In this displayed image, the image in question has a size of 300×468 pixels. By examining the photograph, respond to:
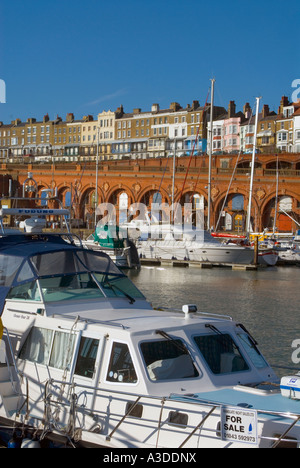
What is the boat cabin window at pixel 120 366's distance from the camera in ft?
28.8

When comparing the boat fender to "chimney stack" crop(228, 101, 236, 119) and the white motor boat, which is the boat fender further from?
"chimney stack" crop(228, 101, 236, 119)

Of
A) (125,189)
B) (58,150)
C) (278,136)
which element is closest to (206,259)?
(125,189)

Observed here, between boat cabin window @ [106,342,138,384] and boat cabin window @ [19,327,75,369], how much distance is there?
77cm

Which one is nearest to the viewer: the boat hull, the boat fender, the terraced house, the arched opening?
the boat fender

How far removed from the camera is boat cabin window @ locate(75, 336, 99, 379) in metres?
9.16

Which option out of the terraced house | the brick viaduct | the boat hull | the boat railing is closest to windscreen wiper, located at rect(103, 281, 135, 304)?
the boat railing

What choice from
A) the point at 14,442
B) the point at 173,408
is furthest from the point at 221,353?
the point at 14,442

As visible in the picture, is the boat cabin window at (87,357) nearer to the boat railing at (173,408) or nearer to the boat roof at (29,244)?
the boat railing at (173,408)

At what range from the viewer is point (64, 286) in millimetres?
11062

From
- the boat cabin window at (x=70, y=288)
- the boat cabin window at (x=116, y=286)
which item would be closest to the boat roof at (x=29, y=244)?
the boat cabin window at (x=70, y=288)

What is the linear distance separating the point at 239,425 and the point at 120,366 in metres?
2.02

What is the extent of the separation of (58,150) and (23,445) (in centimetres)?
11834

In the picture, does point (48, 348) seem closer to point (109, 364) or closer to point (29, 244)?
point (109, 364)

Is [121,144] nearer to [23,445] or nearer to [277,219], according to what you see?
[277,219]
